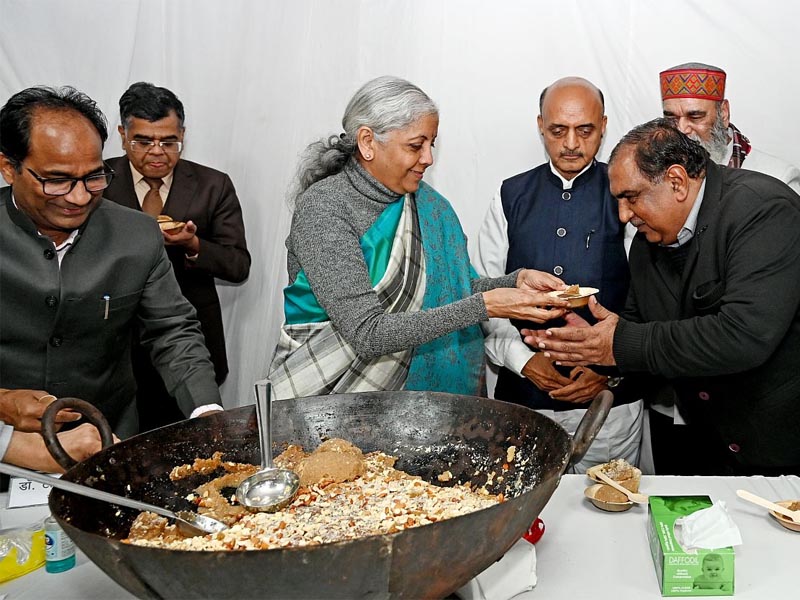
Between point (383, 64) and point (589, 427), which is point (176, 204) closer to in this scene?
point (383, 64)

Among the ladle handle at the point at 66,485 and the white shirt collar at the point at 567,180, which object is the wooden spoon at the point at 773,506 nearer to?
the ladle handle at the point at 66,485

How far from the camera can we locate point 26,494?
5.84 ft

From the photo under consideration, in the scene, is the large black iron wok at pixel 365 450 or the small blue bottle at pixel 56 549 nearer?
the large black iron wok at pixel 365 450

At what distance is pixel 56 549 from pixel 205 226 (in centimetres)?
204

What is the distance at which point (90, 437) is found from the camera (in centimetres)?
162

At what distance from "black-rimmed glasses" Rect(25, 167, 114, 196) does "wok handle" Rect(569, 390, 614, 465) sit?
136cm

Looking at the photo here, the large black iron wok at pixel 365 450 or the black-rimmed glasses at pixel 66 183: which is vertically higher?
the black-rimmed glasses at pixel 66 183

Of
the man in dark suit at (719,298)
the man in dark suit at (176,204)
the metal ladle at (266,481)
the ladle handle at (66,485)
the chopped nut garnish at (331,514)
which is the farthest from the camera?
the man in dark suit at (176,204)

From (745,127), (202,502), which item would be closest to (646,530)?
(202,502)

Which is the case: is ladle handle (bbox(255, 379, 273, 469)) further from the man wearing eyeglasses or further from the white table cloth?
the man wearing eyeglasses

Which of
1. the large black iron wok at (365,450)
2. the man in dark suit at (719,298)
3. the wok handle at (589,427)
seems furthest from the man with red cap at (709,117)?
the wok handle at (589,427)

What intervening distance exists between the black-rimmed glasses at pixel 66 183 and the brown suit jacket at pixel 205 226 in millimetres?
1242

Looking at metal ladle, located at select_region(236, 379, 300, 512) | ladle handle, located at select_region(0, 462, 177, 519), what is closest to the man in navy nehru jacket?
metal ladle, located at select_region(236, 379, 300, 512)

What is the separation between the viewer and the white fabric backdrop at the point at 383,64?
3.23m
